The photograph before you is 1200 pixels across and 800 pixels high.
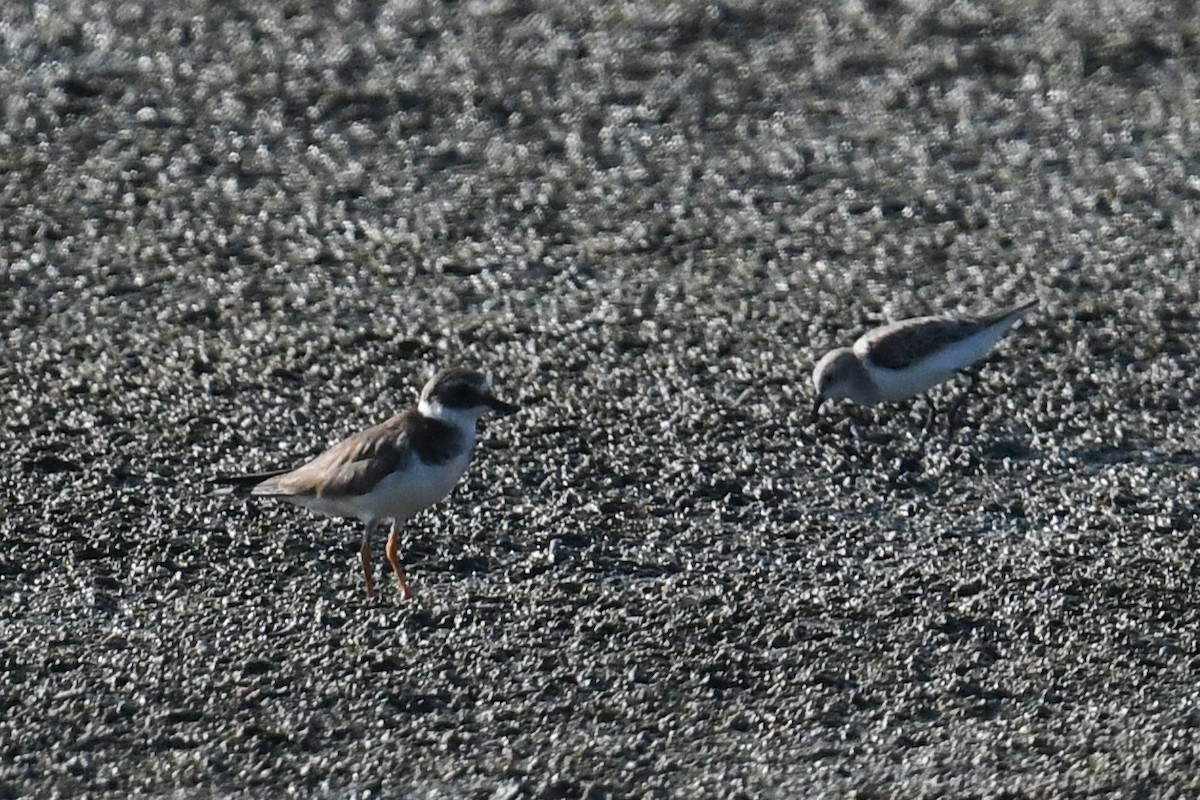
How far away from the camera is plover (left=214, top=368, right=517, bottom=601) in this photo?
7375 millimetres

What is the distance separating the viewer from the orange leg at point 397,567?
7.29 metres

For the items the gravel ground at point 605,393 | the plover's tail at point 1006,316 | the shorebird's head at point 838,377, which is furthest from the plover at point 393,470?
the plover's tail at point 1006,316

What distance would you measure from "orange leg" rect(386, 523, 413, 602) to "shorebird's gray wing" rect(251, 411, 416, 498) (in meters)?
0.23

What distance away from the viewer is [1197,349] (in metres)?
9.35

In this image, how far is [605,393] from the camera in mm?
9086

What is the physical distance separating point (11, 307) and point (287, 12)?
477cm

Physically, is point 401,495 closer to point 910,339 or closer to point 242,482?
point 242,482

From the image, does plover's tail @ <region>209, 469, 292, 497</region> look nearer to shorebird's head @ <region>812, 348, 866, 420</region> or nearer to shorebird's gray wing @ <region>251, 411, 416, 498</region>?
shorebird's gray wing @ <region>251, 411, 416, 498</region>

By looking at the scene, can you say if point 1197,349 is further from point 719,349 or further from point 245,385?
point 245,385

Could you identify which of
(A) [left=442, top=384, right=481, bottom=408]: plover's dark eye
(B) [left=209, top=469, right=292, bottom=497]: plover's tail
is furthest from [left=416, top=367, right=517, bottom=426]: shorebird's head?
(B) [left=209, top=469, right=292, bottom=497]: plover's tail

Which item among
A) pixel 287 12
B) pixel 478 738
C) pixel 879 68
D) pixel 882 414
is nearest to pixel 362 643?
pixel 478 738

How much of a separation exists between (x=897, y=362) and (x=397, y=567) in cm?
248

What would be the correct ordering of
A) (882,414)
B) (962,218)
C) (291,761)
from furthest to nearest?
(962,218) < (882,414) < (291,761)

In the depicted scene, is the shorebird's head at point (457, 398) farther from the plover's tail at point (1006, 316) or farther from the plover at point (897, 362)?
the plover's tail at point (1006, 316)
